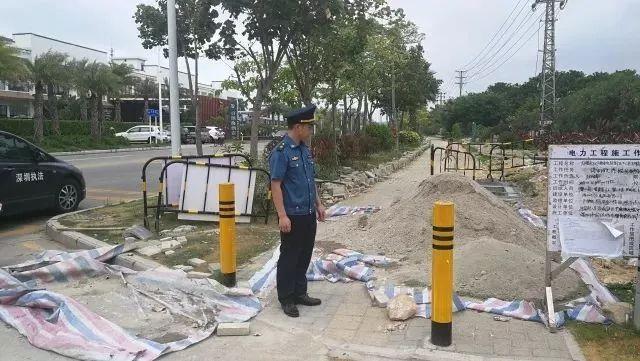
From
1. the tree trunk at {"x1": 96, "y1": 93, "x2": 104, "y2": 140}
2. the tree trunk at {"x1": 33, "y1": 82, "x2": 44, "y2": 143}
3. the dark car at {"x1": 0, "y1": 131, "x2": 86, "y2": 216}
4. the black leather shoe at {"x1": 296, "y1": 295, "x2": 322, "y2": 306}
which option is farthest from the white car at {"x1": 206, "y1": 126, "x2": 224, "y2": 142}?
the black leather shoe at {"x1": 296, "y1": 295, "x2": 322, "y2": 306}

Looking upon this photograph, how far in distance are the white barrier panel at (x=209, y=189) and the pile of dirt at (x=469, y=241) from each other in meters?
1.42

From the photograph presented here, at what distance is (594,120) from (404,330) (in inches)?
1055

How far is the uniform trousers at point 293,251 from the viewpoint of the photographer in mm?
5129

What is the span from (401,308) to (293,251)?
Result: 1.07 meters

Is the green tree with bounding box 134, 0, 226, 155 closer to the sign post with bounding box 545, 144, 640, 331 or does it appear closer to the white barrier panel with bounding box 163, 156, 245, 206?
the white barrier panel with bounding box 163, 156, 245, 206

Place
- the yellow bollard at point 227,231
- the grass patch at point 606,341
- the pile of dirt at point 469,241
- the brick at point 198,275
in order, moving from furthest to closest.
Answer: the brick at point 198,275 < the yellow bollard at point 227,231 < the pile of dirt at point 469,241 < the grass patch at point 606,341

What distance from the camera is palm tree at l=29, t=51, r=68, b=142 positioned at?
109 ft

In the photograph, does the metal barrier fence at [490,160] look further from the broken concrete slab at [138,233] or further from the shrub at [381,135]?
the broken concrete slab at [138,233]

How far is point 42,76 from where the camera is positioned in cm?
3378

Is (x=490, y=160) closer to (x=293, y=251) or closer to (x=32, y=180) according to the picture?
(x=32, y=180)

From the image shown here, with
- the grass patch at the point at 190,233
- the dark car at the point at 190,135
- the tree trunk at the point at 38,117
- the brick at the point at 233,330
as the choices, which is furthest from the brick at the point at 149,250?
the dark car at the point at 190,135

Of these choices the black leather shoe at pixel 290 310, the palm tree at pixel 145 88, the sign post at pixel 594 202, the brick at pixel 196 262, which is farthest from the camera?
the palm tree at pixel 145 88

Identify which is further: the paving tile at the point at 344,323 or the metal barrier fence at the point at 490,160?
the metal barrier fence at the point at 490,160

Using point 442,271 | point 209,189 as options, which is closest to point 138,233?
point 209,189
